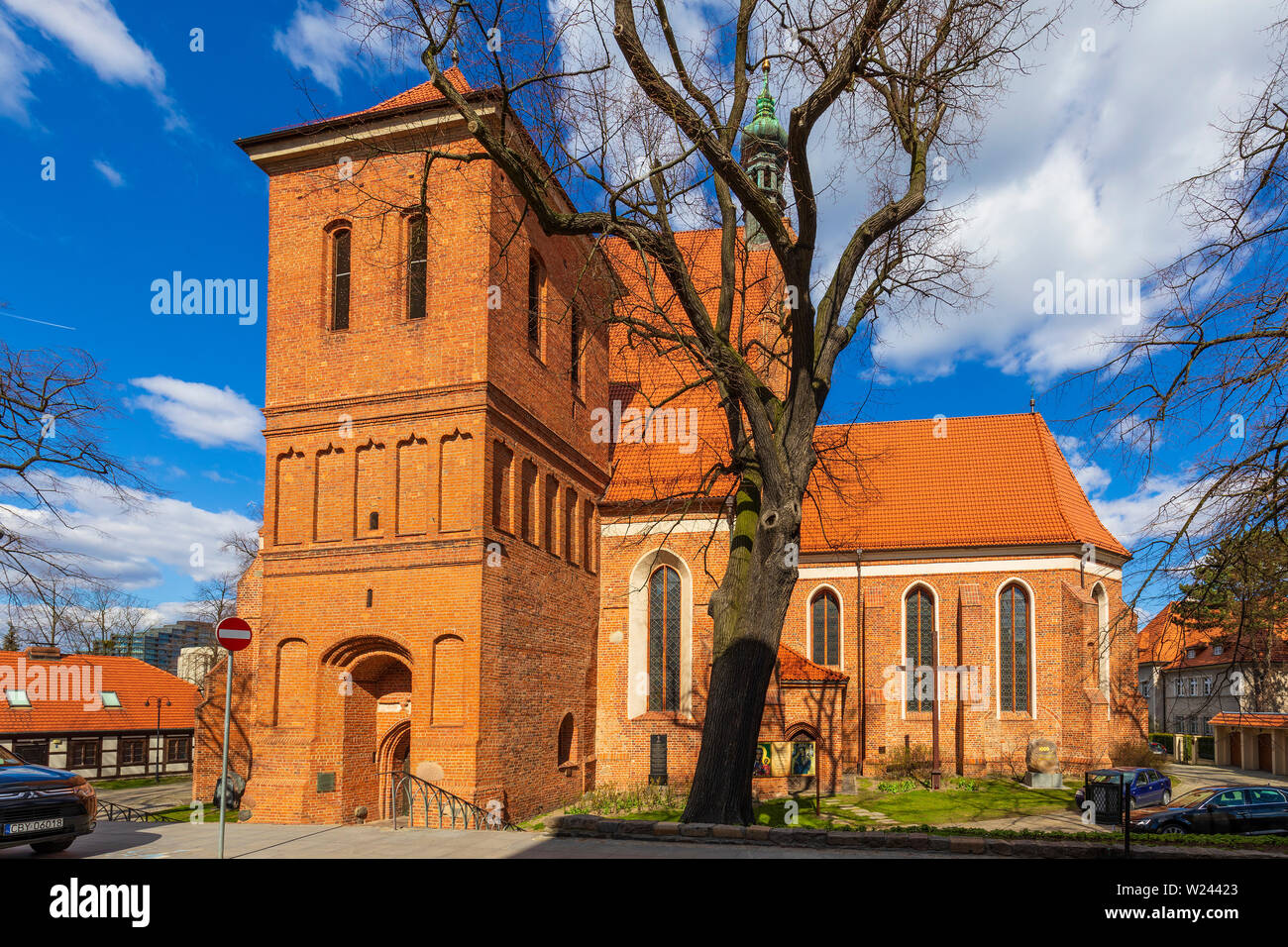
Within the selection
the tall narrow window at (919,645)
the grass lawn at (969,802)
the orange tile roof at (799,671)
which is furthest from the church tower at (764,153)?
the grass lawn at (969,802)

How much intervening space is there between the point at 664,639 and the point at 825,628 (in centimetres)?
550

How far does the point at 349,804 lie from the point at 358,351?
8.41 metres

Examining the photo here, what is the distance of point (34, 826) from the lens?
8.83 metres

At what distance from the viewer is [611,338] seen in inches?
1046

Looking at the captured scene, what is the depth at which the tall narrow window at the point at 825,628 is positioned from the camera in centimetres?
2623

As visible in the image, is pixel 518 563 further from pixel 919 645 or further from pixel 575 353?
pixel 919 645

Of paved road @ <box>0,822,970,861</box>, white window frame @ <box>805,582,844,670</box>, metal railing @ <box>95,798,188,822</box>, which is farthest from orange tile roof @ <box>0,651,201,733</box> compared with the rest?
paved road @ <box>0,822,970,861</box>

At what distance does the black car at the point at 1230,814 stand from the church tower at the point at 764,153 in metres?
21.0

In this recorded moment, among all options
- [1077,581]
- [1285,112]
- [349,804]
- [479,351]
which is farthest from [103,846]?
[1077,581]

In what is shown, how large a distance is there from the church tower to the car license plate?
26.6 meters

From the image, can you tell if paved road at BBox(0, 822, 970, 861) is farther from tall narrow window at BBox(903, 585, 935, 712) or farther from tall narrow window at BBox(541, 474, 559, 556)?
tall narrow window at BBox(903, 585, 935, 712)

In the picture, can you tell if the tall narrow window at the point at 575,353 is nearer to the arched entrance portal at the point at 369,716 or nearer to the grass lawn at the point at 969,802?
the arched entrance portal at the point at 369,716

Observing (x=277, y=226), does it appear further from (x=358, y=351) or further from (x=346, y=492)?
(x=346, y=492)

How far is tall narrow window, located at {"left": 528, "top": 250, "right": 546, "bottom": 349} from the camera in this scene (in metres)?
20.0
